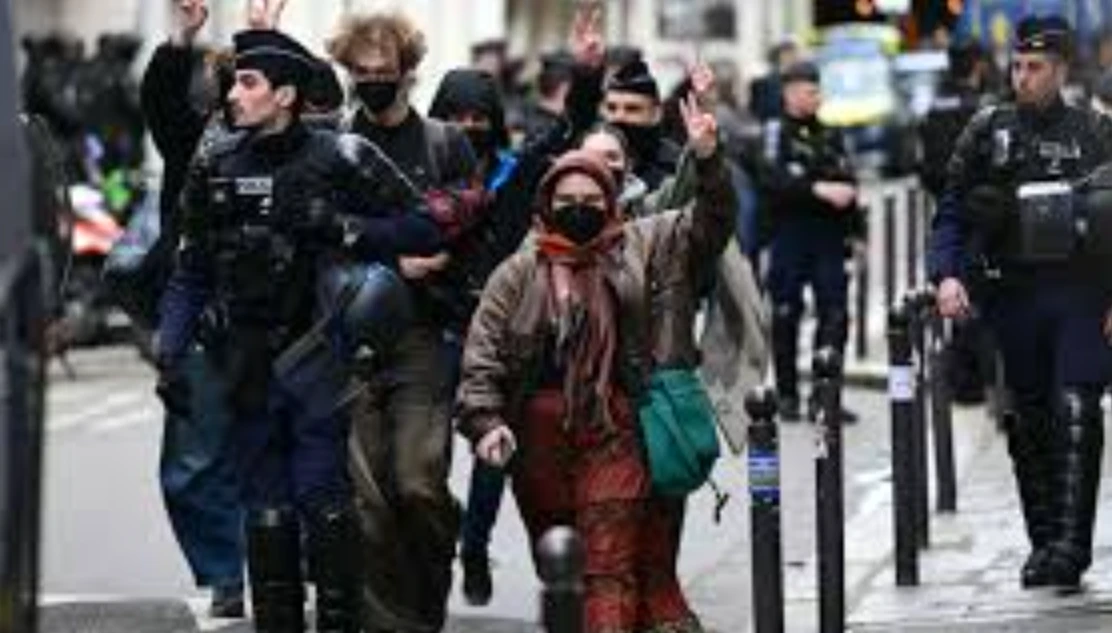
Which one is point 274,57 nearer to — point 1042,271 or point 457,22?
point 1042,271

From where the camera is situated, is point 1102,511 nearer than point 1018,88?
No

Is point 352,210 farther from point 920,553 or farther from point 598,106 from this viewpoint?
point 920,553

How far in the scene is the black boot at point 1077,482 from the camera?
519 inches

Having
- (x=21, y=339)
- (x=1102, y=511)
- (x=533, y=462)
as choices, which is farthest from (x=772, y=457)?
(x=1102, y=511)

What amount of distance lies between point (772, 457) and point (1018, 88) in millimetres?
2898

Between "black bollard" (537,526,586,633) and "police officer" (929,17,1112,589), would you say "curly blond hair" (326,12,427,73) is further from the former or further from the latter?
"black bollard" (537,526,586,633)

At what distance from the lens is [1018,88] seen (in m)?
13.5

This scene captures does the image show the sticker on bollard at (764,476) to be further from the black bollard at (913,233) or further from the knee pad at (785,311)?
the black bollard at (913,233)

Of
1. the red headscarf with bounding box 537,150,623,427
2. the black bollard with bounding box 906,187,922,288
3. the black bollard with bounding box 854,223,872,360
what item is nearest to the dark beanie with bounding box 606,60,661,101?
the red headscarf with bounding box 537,150,623,427

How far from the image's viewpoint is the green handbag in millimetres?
11477

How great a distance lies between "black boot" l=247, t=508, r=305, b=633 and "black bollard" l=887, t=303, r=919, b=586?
9.57ft

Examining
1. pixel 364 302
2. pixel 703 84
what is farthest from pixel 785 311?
pixel 364 302

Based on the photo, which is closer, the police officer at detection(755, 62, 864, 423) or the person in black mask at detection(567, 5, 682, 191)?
the person in black mask at detection(567, 5, 682, 191)

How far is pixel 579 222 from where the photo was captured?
→ 1155 cm
